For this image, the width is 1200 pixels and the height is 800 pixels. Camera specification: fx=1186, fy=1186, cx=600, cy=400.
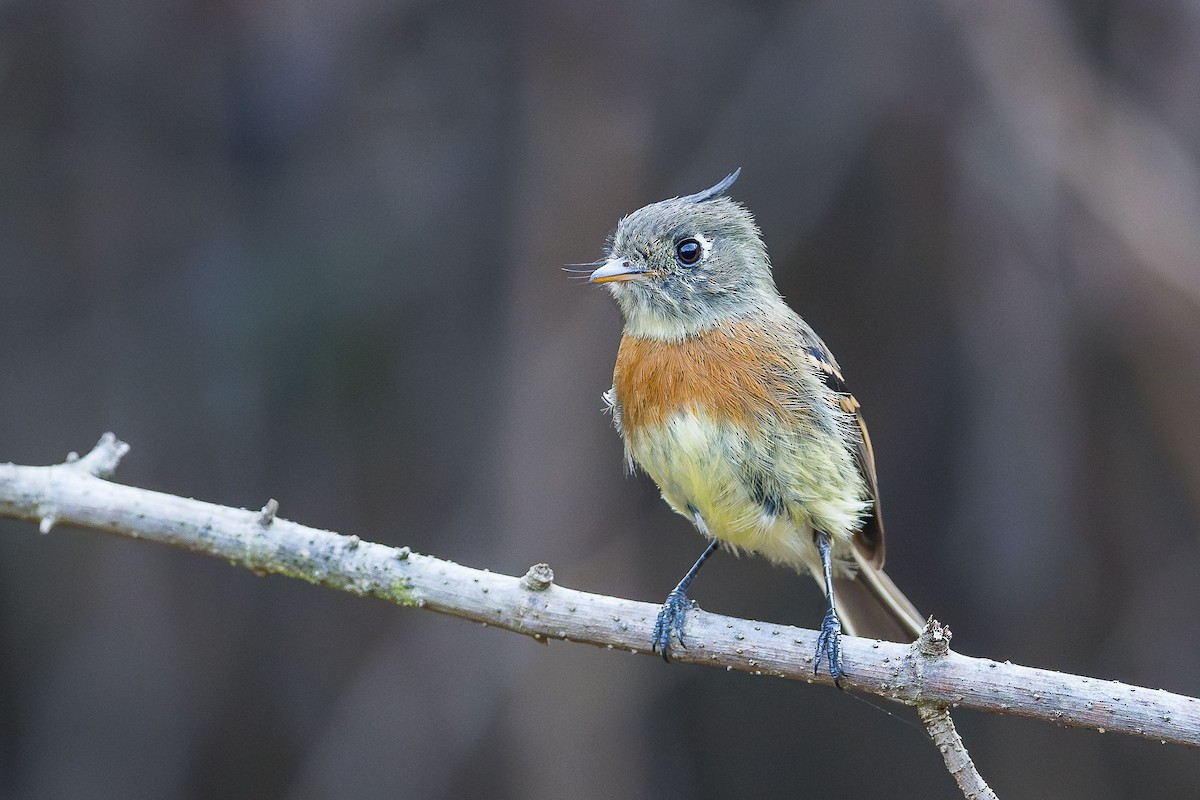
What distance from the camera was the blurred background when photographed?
18.4ft

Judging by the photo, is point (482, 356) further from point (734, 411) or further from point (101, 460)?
point (101, 460)

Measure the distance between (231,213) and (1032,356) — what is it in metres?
4.04

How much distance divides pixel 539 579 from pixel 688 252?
1374 mm

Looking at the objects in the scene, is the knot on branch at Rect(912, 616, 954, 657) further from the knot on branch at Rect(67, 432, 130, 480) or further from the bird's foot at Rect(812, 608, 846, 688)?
the knot on branch at Rect(67, 432, 130, 480)

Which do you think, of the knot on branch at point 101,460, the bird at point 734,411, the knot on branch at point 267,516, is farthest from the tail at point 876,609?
the knot on branch at point 101,460

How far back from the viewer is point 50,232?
6.16m

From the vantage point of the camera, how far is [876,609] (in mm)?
4195

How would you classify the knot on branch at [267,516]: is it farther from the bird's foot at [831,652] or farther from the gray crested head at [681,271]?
the bird's foot at [831,652]

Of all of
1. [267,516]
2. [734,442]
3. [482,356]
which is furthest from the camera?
[482,356]

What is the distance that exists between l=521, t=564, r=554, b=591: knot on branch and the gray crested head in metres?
1.04

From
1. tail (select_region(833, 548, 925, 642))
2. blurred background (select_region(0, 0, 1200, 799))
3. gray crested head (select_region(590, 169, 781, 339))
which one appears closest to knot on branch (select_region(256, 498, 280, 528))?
gray crested head (select_region(590, 169, 781, 339))

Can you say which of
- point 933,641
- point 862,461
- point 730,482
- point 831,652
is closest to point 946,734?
point 933,641

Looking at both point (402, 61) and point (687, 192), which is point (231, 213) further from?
point (687, 192)

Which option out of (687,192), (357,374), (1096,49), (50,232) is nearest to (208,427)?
(357,374)
